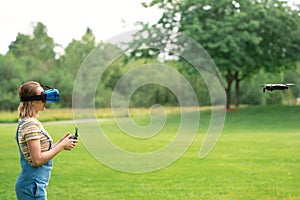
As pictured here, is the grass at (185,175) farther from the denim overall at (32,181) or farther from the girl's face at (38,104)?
the girl's face at (38,104)

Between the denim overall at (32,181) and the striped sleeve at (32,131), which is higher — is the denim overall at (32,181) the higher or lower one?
the lower one

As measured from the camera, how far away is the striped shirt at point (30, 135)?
346cm

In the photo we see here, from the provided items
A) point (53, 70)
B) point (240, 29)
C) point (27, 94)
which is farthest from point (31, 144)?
point (53, 70)

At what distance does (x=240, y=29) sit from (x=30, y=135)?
2647 cm

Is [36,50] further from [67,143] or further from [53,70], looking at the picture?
[67,143]

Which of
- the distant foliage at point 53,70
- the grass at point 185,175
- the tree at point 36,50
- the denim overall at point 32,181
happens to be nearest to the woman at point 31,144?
the denim overall at point 32,181

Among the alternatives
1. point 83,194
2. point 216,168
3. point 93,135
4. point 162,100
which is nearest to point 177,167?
point 216,168

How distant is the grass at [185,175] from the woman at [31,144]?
413 cm

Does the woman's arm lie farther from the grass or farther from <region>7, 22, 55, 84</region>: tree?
<region>7, 22, 55, 84</region>: tree

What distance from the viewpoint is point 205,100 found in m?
15.8

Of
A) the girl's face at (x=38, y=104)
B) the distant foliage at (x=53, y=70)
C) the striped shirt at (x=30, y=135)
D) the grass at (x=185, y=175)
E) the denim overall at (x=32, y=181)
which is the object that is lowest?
the grass at (x=185, y=175)

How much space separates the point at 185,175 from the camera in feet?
32.0

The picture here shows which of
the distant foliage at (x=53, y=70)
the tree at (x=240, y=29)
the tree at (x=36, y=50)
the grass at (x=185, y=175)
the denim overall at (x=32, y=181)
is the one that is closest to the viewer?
the denim overall at (x=32, y=181)

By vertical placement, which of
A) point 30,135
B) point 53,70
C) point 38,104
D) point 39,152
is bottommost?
point 39,152
